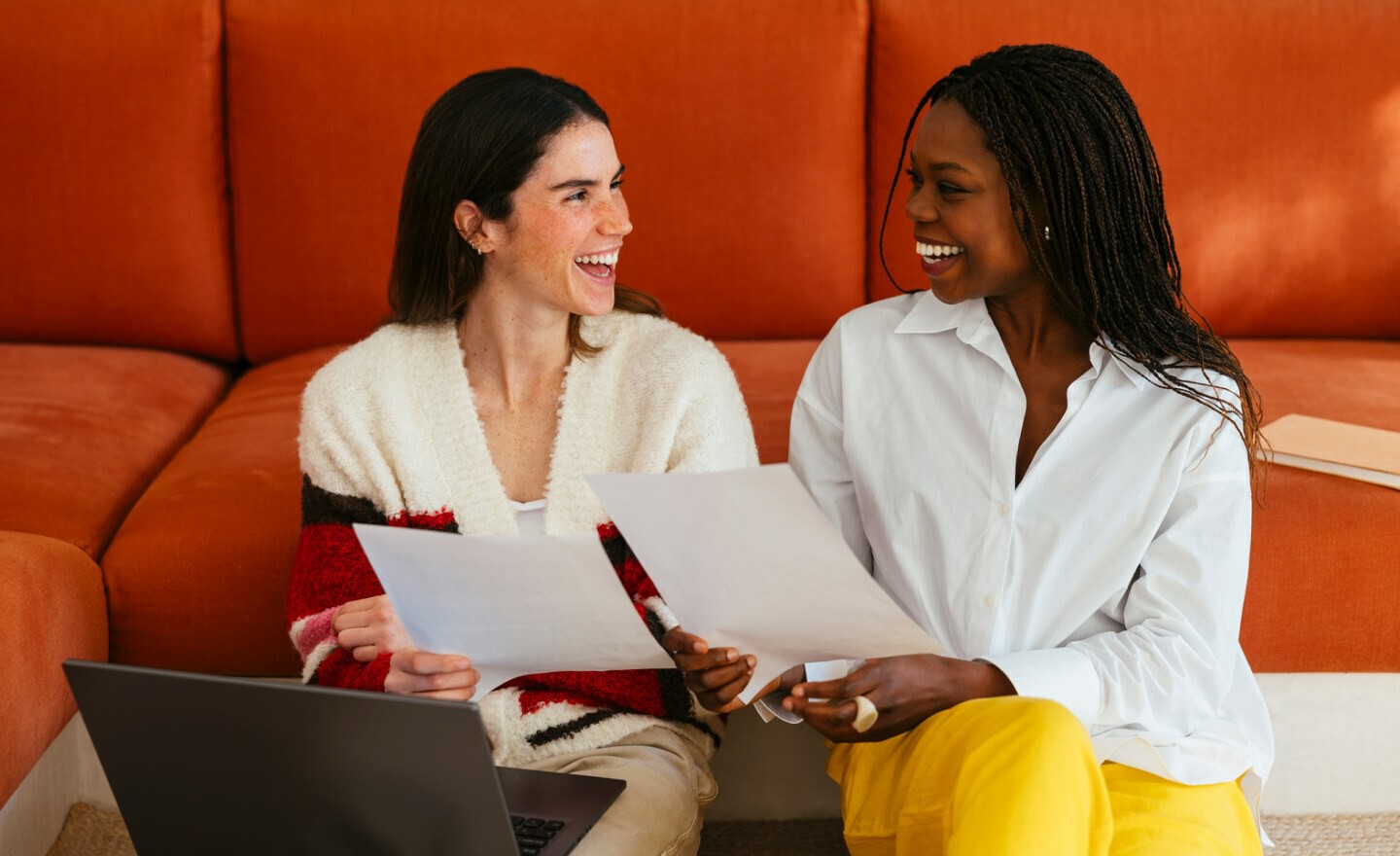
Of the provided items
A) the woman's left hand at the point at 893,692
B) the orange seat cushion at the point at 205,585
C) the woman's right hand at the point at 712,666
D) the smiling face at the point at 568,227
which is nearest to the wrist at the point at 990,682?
the woman's left hand at the point at 893,692

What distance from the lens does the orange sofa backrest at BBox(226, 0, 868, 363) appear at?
7.02 feet

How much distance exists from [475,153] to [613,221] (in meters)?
0.15

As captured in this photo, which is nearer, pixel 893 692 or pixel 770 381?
pixel 893 692

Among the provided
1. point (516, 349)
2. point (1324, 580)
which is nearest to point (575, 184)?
point (516, 349)

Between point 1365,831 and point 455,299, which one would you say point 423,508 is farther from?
point 1365,831

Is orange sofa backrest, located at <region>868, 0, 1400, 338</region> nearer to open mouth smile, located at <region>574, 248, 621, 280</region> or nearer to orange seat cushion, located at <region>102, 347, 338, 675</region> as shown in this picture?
open mouth smile, located at <region>574, 248, 621, 280</region>

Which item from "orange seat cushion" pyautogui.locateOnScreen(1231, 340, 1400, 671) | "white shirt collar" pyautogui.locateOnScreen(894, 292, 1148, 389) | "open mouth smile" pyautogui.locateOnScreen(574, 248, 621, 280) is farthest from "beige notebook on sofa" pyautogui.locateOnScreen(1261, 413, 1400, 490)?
"open mouth smile" pyautogui.locateOnScreen(574, 248, 621, 280)

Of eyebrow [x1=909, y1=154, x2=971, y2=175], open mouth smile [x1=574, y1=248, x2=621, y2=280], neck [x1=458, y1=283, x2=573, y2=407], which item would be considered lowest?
neck [x1=458, y1=283, x2=573, y2=407]

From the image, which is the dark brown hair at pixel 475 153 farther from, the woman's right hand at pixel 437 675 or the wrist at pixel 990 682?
the wrist at pixel 990 682

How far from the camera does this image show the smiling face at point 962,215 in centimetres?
125

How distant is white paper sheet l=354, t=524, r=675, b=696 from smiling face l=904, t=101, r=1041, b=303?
446 mm

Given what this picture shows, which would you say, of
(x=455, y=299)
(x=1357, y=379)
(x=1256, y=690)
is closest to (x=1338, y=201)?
(x=1357, y=379)

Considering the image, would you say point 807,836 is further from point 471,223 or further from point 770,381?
point 471,223

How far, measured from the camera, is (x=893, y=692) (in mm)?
1150
